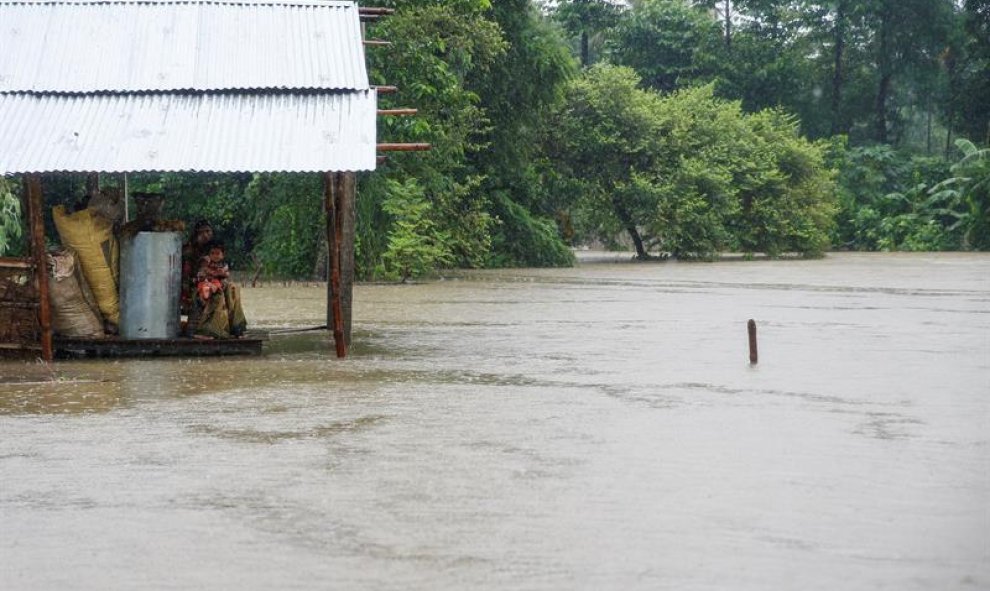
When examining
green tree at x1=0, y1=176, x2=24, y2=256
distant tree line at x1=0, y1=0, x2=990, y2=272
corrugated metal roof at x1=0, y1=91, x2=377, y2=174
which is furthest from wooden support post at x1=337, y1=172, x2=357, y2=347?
green tree at x1=0, y1=176, x2=24, y2=256

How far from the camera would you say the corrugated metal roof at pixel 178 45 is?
16953mm

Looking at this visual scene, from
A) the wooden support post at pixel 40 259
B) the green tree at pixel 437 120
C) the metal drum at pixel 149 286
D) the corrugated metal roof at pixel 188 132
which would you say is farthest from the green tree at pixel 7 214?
the wooden support post at pixel 40 259

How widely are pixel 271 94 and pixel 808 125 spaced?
52.2 m

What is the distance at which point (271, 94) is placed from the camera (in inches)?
667

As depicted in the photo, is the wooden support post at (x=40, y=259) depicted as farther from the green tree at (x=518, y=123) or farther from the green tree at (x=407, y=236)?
the green tree at (x=518, y=123)

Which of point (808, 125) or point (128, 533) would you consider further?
point (808, 125)

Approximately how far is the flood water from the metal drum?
0.71 meters

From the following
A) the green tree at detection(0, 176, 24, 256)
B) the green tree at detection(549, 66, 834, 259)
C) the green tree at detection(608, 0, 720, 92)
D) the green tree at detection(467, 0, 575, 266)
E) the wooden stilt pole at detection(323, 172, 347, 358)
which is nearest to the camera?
the wooden stilt pole at detection(323, 172, 347, 358)

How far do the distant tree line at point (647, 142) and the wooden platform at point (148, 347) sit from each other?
8.02 meters

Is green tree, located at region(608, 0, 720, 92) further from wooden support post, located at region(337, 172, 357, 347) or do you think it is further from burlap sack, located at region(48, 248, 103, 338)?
burlap sack, located at region(48, 248, 103, 338)

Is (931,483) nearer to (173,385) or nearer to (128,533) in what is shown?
(128,533)

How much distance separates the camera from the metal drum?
1673 cm

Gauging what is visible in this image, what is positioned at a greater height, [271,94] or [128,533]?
[271,94]

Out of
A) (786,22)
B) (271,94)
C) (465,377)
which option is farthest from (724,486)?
(786,22)
